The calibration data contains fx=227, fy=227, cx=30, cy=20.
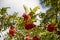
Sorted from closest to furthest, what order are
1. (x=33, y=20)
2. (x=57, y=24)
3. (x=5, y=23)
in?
(x=57, y=24) < (x=33, y=20) < (x=5, y=23)

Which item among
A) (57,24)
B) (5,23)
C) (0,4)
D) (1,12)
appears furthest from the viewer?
(0,4)

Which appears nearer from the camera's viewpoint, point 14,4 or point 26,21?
point 26,21

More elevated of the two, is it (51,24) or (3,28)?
(51,24)

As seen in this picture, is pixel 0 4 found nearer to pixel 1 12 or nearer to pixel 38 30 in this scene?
pixel 1 12

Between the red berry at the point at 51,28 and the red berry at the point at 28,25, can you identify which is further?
the red berry at the point at 28,25

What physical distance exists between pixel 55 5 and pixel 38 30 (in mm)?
188

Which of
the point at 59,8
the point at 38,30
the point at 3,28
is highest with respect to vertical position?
the point at 59,8

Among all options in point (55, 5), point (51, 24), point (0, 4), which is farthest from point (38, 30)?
point (0, 4)

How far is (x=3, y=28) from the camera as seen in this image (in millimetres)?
2314

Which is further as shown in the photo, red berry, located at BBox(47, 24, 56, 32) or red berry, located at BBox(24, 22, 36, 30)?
red berry, located at BBox(24, 22, 36, 30)

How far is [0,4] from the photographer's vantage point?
4.27 metres

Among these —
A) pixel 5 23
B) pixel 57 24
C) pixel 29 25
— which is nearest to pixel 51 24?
pixel 57 24

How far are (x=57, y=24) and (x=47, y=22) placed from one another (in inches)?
6.0

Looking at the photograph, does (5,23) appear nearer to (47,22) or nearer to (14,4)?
(47,22)
